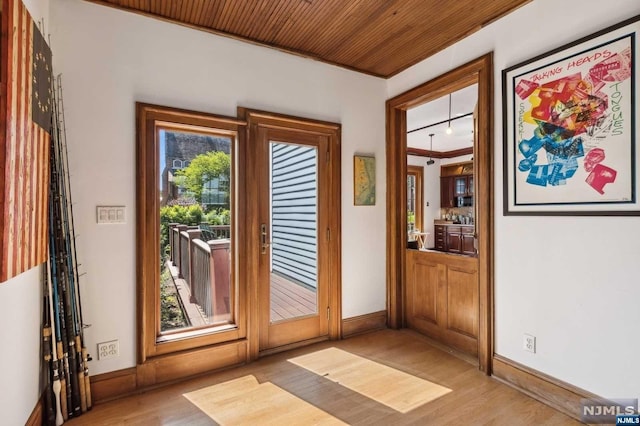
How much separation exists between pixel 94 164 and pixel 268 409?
80.5 inches

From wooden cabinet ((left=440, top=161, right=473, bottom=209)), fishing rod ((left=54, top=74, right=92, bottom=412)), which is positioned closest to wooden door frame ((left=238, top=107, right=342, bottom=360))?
fishing rod ((left=54, top=74, right=92, bottom=412))

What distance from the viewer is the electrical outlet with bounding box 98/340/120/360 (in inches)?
91.7

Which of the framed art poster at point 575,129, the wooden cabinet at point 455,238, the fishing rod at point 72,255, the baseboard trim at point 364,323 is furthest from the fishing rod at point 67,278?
the wooden cabinet at point 455,238

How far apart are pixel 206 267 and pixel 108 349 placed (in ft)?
2.87

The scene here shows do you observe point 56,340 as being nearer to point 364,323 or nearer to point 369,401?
point 369,401

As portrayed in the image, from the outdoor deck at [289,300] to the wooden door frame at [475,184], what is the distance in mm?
981

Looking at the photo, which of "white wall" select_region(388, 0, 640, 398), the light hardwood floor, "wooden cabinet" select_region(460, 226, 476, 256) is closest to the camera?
"white wall" select_region(388, 0, 640, 398)

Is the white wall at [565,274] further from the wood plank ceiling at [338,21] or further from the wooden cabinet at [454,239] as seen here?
the wooden cabinet at [454,239]

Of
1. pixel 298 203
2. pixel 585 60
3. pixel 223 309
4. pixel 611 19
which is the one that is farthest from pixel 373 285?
pixel 611 19

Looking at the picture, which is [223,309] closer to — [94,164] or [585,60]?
[94,164]

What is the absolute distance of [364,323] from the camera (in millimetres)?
3570

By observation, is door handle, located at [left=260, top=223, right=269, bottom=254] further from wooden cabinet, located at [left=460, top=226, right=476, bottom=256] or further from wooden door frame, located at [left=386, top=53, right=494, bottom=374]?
wooden cabinet, located at [left=460, top=226, right=476, bottom=256]

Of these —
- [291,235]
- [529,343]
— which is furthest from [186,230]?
[529,343]

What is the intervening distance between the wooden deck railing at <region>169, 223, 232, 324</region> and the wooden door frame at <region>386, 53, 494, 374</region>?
5.91 ft
